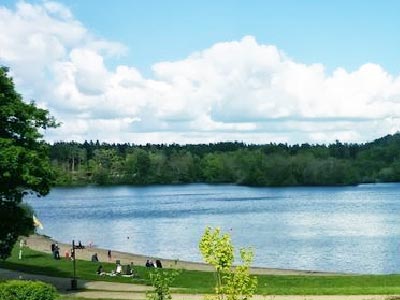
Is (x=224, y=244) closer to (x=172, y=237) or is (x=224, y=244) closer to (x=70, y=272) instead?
(x=70, y=272)

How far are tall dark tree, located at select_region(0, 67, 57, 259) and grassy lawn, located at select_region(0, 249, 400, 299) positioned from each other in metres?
7.71

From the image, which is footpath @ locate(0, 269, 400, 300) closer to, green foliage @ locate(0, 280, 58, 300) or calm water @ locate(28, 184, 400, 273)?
green foliage @ locate(0, 280, 58, 300)

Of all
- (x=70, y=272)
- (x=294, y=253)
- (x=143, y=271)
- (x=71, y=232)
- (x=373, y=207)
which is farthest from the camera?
(x=373, y=207)

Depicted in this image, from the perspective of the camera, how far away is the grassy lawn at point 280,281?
2847cm

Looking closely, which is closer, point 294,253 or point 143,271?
point 143,271

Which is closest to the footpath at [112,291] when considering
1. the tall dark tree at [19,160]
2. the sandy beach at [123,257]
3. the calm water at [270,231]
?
the tall dark tree at [19,160]

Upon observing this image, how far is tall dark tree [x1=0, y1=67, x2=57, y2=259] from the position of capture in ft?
101

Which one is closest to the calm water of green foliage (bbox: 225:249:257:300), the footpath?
the footpath

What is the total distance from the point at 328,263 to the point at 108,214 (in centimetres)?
8040

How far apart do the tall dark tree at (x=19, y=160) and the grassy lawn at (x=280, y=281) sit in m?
7.71

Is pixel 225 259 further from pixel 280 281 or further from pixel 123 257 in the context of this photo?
pixel 123 257

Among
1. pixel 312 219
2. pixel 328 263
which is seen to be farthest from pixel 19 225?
pixel 312 219

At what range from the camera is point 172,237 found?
276 feet

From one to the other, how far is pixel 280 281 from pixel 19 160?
49.3 ft
